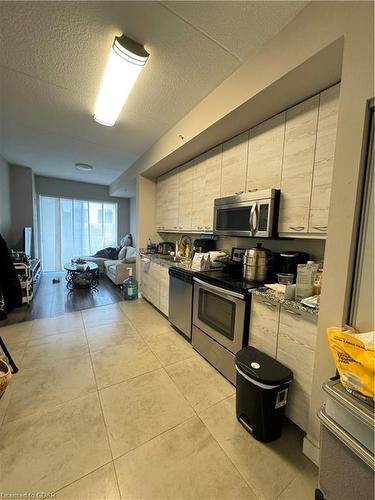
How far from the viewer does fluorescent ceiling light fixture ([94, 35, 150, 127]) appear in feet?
4.81

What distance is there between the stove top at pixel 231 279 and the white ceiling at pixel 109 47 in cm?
178

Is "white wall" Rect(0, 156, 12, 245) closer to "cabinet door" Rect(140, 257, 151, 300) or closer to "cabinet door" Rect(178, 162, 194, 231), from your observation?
"cabinet door" Rect(140, 257, 151, 300)

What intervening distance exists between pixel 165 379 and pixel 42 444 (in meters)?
0.93

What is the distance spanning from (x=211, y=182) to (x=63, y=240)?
17.7 ft

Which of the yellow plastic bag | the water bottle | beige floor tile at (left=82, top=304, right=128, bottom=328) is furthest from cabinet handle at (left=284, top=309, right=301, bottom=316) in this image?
the water bottle

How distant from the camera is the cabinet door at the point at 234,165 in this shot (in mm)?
2119

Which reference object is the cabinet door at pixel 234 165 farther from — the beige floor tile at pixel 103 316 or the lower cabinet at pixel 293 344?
the beige floor tile at pixel 103 316

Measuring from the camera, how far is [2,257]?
6.06ft

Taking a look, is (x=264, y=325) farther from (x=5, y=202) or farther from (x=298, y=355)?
(x=5, y=202)

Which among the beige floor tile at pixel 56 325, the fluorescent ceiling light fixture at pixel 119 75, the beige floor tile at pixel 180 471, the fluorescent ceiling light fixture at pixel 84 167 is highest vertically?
the fluorescent ceiling light fixture at pixel 84 167

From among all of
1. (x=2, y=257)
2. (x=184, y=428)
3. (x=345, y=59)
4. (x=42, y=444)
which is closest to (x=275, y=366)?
(x=184, y=428)

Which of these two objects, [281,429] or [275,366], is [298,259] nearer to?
[275,366]

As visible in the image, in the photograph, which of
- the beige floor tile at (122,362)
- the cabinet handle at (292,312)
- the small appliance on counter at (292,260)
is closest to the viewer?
the cabinet handle at (292,312)

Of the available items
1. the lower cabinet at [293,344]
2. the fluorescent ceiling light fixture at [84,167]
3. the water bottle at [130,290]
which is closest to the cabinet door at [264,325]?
the lower cabinet at [293,344]
